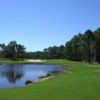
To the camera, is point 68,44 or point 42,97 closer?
point 42,97

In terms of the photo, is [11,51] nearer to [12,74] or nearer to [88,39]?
[88,39]

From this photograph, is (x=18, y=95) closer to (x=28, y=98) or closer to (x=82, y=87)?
(x=28, y=98)

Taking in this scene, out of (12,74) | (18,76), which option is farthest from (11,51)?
(18,76)

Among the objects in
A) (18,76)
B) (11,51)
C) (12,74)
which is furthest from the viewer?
(11,51)

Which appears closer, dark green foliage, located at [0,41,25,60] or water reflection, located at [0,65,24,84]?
water reflection, located at [0,65,24,84]

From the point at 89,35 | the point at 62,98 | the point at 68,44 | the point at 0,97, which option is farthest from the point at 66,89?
the point at 68,44

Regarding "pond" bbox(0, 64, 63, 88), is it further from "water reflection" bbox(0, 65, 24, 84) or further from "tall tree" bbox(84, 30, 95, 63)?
"tall tree" bbox(84, 30, 95, 63)

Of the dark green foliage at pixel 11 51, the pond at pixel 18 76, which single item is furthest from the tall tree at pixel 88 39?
the dark green foliage at pixel 11 51

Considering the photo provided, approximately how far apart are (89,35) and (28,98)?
87983 millimetres

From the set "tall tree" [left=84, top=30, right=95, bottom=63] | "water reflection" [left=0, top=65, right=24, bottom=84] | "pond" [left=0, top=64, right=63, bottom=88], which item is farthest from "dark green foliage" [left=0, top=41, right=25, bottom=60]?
"water reflection" [left=0, top=65, right=24, bottom=84]

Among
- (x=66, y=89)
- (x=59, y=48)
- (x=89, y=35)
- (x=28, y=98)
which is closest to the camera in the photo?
(x=28, y=98)

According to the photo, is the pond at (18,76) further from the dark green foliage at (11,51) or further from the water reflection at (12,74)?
the dark green foliage at (11,51)

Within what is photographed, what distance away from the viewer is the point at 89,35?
10200 centimetres

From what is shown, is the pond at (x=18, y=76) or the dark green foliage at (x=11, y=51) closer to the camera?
the pond at (x=18, y=76)
